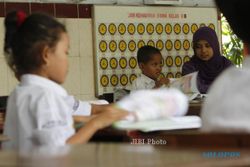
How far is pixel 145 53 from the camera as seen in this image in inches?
243

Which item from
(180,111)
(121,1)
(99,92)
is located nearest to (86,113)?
(180,111)

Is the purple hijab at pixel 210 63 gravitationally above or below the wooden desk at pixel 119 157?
above

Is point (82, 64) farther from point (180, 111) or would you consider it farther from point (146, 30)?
point (180, 111)

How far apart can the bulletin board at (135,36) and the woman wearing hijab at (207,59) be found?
0.73m

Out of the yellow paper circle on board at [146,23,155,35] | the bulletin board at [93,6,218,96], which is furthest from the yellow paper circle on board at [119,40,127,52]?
A: the yellow paper circle on board at [146,23,155,35]

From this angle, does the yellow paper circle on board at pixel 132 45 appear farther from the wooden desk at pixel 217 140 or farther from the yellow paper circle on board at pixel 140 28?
the wooden desk at pixel 217 140

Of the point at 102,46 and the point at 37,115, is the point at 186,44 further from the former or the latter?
the point at 37,115

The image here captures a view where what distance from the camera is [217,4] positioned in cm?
158

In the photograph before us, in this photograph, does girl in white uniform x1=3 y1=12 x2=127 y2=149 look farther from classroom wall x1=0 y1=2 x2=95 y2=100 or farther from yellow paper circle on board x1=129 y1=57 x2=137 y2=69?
yellow paper circle on board x1=129 y1=57 x2=137 y2=69

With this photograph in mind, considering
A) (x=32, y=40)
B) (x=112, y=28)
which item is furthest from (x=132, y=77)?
(x=32, y=40)

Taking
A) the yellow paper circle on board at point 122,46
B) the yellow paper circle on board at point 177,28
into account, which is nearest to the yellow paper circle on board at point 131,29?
the yellow paper circle on board at point 122,46

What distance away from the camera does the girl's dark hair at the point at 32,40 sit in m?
2.52

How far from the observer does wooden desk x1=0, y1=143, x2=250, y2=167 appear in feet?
3.39

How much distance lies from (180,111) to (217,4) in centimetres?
31
